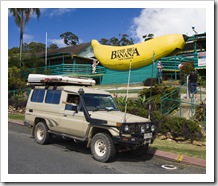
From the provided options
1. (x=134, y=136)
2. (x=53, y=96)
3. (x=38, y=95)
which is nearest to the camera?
(x=134, y=136)

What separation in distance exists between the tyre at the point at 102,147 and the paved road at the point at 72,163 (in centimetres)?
17

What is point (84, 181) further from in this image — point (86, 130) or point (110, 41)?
point (110, 41)

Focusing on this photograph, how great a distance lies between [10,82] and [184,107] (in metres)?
15.7

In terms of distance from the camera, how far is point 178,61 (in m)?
22.2

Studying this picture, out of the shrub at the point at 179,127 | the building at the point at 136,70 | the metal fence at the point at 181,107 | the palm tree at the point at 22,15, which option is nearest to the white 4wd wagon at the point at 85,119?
the shrub at the point at 179,127

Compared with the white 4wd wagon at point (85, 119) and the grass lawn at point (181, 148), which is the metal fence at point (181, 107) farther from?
the white 4wd wagon at point (85, 119)

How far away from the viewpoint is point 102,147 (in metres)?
7.16

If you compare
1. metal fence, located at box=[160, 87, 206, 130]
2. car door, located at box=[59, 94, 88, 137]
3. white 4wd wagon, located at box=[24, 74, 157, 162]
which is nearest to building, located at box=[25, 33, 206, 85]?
metal fence, located at box=[160, 87, 206, 130]

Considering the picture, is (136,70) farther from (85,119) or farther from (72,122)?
(85,119)

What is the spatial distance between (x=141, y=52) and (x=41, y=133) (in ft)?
45.0

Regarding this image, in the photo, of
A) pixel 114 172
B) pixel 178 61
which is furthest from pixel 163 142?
pixel 178 61

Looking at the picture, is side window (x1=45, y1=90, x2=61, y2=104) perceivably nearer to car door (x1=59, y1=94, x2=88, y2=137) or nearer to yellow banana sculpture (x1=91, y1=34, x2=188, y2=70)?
car door (x1=59, y1=94, x2=88, y2=137)

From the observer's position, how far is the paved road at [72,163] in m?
6.39

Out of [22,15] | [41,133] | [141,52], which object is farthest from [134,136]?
[22,15]
